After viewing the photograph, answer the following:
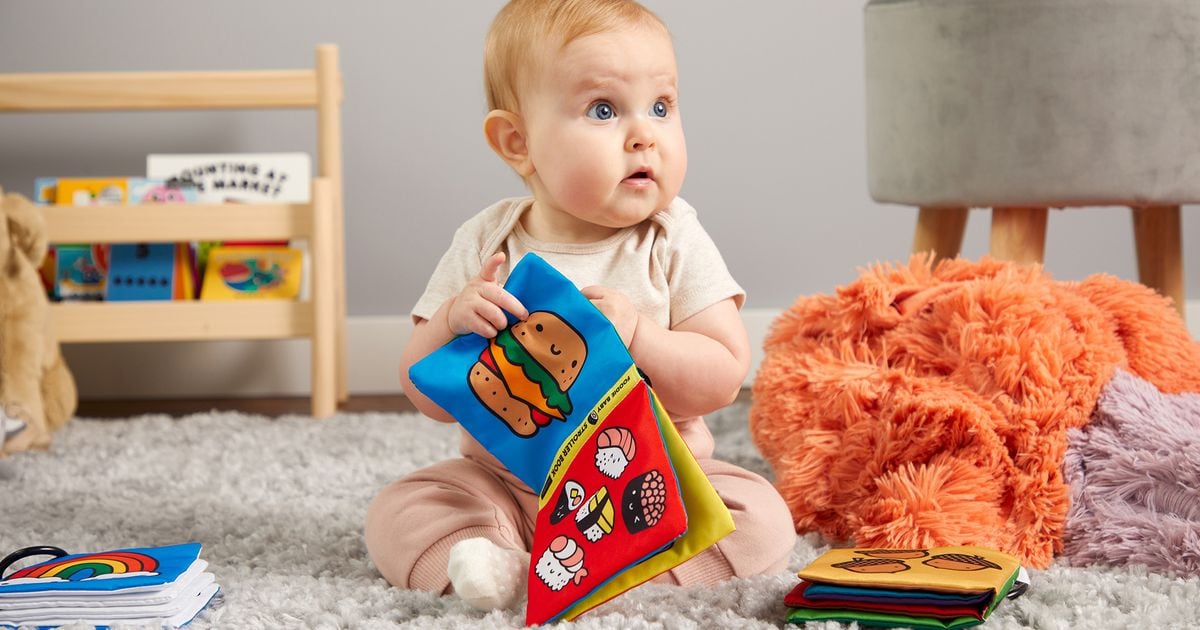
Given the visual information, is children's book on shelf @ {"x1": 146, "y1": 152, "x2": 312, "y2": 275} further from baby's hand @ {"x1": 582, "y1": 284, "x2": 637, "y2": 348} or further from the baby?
baby's hand @ {"x1": 582, "y1": 284, "x2": 637, "y2": 348}

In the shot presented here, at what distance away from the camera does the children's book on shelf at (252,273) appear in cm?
197

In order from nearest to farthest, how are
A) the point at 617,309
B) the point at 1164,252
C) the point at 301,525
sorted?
the point at 617,309
the point at 301,525
the point at 1164,252

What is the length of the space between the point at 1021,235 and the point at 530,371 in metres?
0.85

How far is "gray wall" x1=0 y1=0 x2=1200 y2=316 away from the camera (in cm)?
211

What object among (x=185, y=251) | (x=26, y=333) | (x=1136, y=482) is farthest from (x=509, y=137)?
(x=185, y=251)

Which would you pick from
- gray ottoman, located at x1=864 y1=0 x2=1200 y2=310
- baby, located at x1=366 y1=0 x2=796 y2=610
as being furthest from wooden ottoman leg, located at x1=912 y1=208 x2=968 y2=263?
baby, located at x1=366 y1=0 x2=796 y2=610

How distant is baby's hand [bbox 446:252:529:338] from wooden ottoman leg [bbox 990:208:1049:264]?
2.69 ft

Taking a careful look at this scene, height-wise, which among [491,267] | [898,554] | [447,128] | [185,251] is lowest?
[898,554]

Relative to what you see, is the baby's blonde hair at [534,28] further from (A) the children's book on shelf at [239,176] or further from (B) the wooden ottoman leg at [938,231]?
(A) the children's book on shelf at [239,176]

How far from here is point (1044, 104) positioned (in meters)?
1.40

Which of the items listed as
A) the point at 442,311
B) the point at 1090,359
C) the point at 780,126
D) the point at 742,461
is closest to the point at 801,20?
the point at 780,126

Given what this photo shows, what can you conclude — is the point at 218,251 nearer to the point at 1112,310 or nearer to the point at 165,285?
the point at 165,285

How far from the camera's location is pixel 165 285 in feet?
6.42

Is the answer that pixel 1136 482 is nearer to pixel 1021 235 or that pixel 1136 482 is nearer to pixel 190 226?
pixel 1021 235
